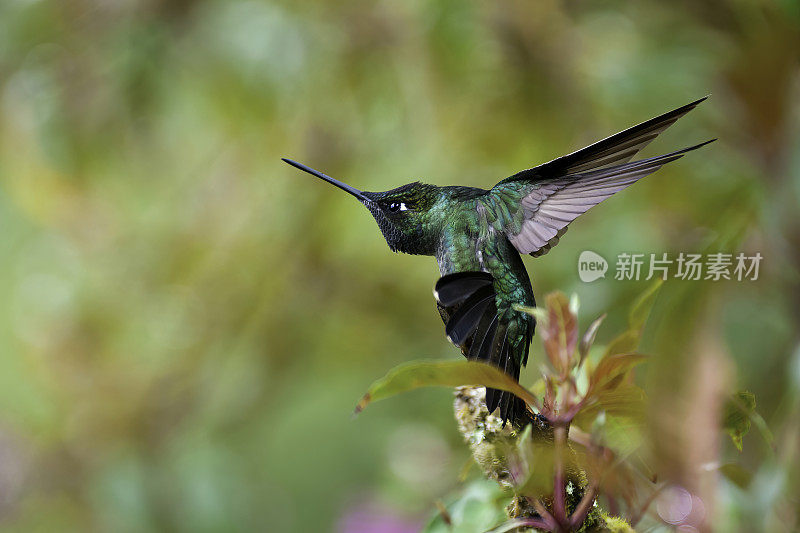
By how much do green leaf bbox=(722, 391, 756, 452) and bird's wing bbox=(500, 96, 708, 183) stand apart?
7 cm

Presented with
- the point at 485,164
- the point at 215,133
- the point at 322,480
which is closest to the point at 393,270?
the point at 485,164

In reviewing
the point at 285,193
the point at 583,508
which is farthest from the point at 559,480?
the point at 285,193

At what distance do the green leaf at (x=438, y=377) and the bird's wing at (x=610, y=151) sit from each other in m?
0.05

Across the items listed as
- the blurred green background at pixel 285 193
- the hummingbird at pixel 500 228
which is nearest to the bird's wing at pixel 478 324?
the hummingbird at pixel 500 228

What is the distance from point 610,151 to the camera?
0.15 metres

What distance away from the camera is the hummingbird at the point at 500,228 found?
0.51 ft

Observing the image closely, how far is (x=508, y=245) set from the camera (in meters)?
0.20

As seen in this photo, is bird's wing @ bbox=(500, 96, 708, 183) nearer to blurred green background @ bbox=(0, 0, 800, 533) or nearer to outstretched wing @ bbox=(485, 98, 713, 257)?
outstretched wing @ bbox=(485, 98, 713, 257)

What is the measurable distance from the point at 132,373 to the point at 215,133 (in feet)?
0.96

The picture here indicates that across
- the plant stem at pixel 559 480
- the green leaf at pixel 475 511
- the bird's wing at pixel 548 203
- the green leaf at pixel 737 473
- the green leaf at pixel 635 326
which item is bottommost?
the green leaf at pixel 737 473

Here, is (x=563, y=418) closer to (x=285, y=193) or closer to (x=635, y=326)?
(x=635, y=326)

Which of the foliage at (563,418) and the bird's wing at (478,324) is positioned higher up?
the bird's wing at (478,324)

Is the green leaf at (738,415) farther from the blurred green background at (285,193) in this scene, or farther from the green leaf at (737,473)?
the blurred green background at (285,193)

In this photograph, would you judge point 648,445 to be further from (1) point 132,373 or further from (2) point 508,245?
(1) point 132,373
